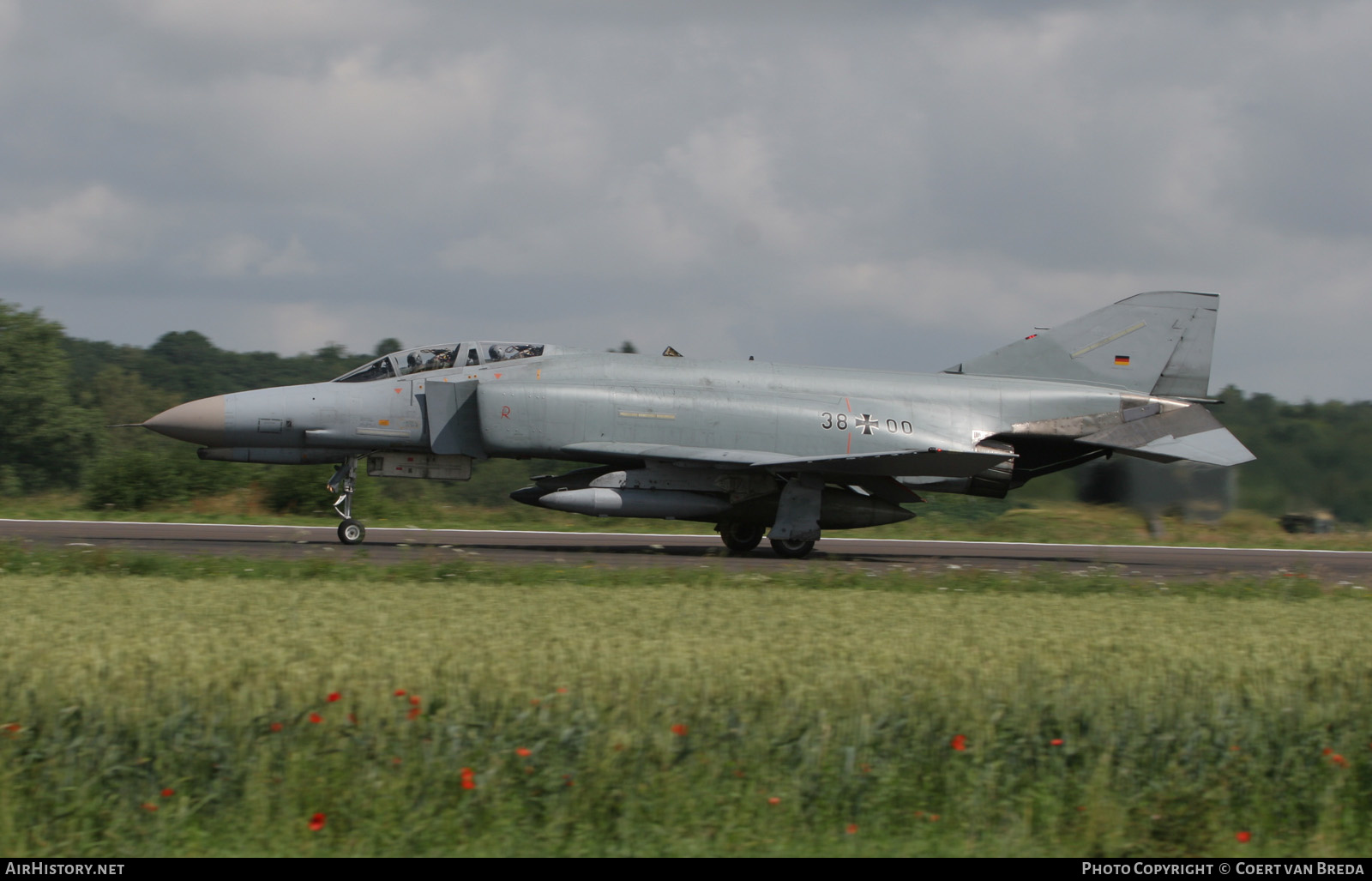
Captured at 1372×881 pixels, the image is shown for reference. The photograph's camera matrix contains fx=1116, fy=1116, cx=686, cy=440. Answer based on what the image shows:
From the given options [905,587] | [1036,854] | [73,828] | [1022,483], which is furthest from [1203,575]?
[73,828]

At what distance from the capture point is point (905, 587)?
38.9ft

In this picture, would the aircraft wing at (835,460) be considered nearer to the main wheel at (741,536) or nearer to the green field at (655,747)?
the main wheel at (741,536)

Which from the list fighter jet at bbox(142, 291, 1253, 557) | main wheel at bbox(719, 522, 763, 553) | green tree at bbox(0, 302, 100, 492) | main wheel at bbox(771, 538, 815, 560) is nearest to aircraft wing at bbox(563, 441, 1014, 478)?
fighter jet at bbox(142, 291, 1253, 557)

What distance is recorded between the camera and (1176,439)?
59.8 feet

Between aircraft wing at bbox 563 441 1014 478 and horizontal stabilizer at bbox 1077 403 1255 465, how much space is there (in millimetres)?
2789

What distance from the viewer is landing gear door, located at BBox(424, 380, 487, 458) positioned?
54.3ft

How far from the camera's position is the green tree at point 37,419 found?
33531 mm

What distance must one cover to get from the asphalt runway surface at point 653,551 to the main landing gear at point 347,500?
0.16 meters

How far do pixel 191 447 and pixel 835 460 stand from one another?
848 inches

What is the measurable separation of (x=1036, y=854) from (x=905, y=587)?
7114 mm

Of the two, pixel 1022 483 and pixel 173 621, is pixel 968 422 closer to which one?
pixel 1022 483

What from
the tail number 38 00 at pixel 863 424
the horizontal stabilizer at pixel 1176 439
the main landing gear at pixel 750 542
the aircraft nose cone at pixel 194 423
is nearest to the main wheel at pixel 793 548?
the main landing gear at pixel 750 542

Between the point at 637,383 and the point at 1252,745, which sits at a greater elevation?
the point at 637,383

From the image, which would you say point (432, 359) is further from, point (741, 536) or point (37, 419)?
point (37, 419)
